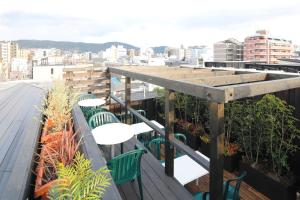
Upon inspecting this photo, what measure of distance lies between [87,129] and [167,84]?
108 centimetres

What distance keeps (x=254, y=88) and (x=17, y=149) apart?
235cm

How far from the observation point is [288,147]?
12.8 feet

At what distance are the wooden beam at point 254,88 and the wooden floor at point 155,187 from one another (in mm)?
1371

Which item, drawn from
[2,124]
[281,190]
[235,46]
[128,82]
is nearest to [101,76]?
[128,82]

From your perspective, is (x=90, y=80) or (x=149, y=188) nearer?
(x=149, y=188)

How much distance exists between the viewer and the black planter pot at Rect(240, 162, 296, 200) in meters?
3.65

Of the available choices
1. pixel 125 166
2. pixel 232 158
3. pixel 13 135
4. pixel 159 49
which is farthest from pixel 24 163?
pixel 159 49

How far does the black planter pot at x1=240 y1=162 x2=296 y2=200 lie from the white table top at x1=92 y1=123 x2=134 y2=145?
220cm

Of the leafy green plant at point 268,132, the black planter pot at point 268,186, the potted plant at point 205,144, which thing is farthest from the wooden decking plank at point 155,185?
the potted plant at point 205,144

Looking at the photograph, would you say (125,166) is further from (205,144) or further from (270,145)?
(205,144)

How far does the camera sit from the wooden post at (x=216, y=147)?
222 cm

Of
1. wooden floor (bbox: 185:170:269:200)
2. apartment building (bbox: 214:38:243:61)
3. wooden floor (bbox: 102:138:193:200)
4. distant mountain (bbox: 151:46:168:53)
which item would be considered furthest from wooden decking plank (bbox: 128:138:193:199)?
distant mountain (bbox: 151:46:168:53)

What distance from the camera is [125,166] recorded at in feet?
9.09

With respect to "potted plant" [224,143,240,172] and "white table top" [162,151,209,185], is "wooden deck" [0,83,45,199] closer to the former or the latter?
"white table top" [162,151,209,185]
